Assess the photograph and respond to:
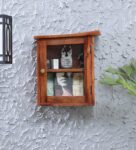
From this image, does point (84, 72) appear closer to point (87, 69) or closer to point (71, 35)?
point (87, 69)

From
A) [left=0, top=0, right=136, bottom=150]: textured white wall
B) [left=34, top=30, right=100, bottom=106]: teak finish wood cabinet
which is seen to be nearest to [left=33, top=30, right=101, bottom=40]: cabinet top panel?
[left=34, top=30, right=100, bottom=106]: teak finish wood cabinet

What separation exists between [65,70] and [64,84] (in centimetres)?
8

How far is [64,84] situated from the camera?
145cm

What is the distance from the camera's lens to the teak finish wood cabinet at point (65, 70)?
54.7 inches

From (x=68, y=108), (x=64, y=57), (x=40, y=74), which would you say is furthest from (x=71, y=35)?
(x=68, y=108)

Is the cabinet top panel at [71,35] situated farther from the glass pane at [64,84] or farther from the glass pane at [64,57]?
the glass pane at [64,84]

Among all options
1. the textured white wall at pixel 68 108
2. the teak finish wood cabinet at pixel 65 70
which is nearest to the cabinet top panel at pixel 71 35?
the teak finish wood cabinet at pixel 65 70

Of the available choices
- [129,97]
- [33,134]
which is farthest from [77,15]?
[33,134]

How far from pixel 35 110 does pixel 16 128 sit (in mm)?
143

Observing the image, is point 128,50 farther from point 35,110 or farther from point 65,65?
point 35,110

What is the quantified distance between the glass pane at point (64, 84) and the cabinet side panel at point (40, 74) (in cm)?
3

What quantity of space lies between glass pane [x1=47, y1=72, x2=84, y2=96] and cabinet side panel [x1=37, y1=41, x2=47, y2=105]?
28 mm

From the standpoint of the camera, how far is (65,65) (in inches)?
56.4

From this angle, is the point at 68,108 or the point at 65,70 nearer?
the point at 65,70
